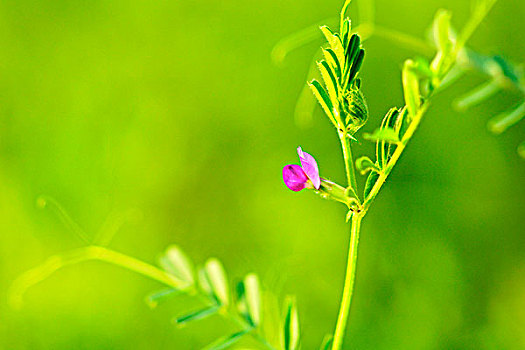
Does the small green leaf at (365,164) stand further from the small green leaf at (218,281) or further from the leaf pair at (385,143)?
the small green leaf at (218,281)

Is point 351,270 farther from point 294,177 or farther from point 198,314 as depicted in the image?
point 198,314

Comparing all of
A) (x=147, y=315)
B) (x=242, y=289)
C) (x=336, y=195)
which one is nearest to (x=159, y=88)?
(x=147, y=315)

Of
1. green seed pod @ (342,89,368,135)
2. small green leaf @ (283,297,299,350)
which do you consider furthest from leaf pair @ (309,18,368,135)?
small green leaf @ (283,297,299,350)

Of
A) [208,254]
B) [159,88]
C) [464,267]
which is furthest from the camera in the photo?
[159,88]

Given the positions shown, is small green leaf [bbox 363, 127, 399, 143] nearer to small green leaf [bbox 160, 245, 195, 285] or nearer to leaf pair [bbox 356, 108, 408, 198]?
leaf pair [bbox 356, 108, 408, 198]

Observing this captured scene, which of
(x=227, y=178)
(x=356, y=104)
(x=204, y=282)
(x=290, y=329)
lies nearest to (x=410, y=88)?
(x=356, y=104)

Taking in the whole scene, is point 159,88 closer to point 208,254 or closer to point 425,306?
point 208,254

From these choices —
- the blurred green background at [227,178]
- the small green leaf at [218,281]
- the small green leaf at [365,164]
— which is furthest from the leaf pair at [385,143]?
the blurred green background at [227,178]
